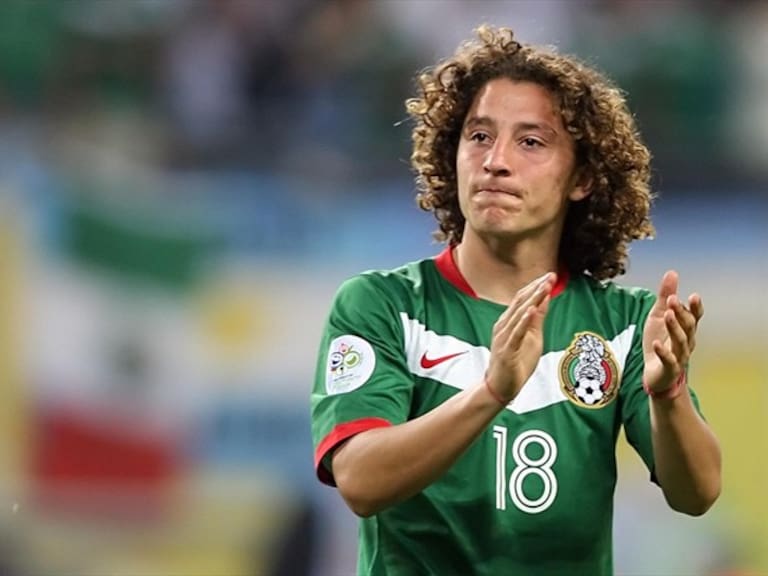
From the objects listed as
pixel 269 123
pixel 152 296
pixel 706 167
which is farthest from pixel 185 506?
pixel 706 167

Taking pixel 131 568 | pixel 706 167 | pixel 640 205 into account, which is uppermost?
pixel 706 167

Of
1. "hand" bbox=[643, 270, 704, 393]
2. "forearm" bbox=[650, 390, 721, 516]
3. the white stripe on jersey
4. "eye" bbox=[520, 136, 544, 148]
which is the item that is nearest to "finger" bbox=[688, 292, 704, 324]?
"hand" bbox=[643, 270, 704, 393]

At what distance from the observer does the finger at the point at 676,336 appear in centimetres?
413

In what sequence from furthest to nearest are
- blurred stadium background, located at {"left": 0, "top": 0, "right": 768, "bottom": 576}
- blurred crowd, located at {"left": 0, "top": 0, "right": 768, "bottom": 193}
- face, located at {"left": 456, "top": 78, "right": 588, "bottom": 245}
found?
blurred crowd, located at {"left": 0, "top": 0, "right": 768, "bottom": 193} → blurred stadium background, located at {"left": 0, "top": 0, "right": 768, "bottom": 576} → face, located at {"left": 456, "top": 78, "right": 588, "bottom": 245}

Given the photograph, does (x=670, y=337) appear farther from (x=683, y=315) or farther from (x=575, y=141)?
(x=575, y=141)

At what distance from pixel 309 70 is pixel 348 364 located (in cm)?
586

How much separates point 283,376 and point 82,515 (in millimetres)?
1138

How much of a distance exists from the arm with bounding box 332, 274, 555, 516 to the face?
1.47 feet

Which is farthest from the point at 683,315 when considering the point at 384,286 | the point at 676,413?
the point at 384,286

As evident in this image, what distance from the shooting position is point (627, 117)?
489 centimetres

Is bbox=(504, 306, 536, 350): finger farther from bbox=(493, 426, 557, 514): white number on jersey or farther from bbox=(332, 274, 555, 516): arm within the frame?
bbox=(493, 426, 557, 514): white number on jersey

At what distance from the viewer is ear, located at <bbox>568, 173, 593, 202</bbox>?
4742 millimetres

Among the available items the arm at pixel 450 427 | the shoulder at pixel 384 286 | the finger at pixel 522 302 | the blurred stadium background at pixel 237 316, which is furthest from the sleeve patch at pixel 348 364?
the blurred stadium background at pixel 237 316

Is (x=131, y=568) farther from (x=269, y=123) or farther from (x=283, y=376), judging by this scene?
(x=269, y=123)
